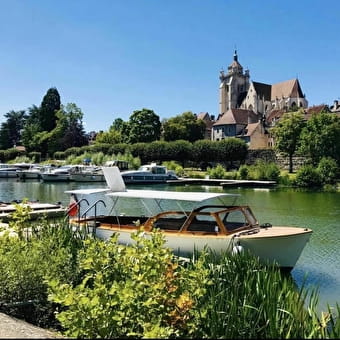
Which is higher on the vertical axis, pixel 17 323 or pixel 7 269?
pixel 7 269

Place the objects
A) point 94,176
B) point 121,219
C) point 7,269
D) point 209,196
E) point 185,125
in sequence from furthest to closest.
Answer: point 185,125 → point 94,176 → point 121,219 → point 209,196 → point 7,269

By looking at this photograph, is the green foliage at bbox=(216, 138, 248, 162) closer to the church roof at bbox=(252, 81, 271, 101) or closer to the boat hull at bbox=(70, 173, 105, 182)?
the boat hull at bbox=(70, 173, 105, 182)

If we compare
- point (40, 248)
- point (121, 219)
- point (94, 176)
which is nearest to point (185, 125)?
point (94, 176)

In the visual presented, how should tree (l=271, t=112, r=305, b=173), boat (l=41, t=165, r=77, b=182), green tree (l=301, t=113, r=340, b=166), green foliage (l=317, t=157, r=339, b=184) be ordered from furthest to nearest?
1. tree (l=271, t=112, r=305, b=173)
2. green tree (l=301, t=113, r=340, b=166)
3. boat (l=41, t=165, r=77, b=182)
4. green foliage (l=317, t=157, r=339, b=184)

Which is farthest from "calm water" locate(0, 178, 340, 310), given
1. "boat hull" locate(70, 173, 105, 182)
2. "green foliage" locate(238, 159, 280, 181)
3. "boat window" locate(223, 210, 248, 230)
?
"boat hull" locate(70, 173, 105, 182)

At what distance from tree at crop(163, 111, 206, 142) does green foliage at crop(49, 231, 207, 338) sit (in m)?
94.2

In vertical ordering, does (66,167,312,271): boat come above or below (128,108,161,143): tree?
below

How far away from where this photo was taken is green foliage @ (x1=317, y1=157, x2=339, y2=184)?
179ft

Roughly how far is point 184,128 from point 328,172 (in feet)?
161

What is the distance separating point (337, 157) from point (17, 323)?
2479 inches

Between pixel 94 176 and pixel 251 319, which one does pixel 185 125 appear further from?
pixel 251 319

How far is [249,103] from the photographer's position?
135 m

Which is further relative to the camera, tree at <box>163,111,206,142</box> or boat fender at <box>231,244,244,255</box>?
tree at <box>163,111,206,142</box>

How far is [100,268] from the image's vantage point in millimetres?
5891
